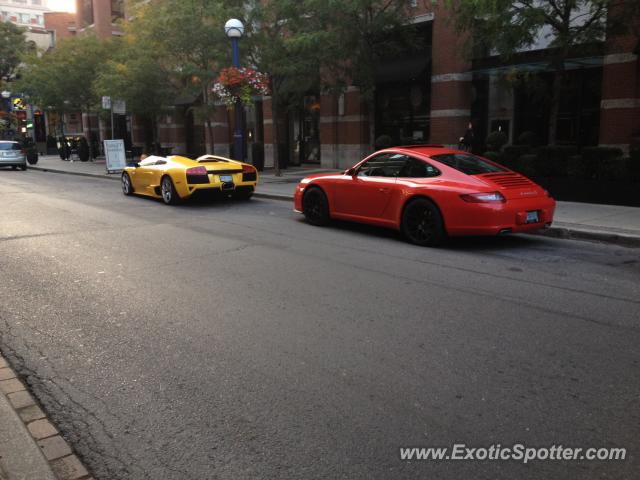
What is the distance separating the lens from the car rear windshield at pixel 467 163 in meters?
8.47

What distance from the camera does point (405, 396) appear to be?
3600 mm

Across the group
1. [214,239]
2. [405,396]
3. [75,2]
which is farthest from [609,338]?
[75,2]

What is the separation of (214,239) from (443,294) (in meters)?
4.39

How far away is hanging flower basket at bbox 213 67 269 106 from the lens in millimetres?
17359

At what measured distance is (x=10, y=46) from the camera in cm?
5522

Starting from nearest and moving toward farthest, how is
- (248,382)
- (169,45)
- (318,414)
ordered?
(318,414)
(248,382)
(169,45)

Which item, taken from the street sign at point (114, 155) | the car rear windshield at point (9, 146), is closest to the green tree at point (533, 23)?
the street sign at point (114, 155)

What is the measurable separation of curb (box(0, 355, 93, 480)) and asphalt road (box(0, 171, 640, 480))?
0.11 meters

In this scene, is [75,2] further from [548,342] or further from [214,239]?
[548,342]

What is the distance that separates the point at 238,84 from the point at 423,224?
36.7 feet

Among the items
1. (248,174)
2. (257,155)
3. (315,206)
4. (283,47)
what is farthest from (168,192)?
(257,155)

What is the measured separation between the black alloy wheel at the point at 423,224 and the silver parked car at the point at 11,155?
26572mm

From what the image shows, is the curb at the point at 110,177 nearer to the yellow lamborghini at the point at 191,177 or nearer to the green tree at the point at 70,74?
the yellow lamborghini at the point at 191,177

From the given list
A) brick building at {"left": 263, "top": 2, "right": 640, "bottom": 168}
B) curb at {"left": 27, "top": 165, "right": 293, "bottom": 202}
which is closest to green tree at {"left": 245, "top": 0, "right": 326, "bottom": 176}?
brick building at {"left": 263, "top": 2, "right": 640, "bottom": 168}
